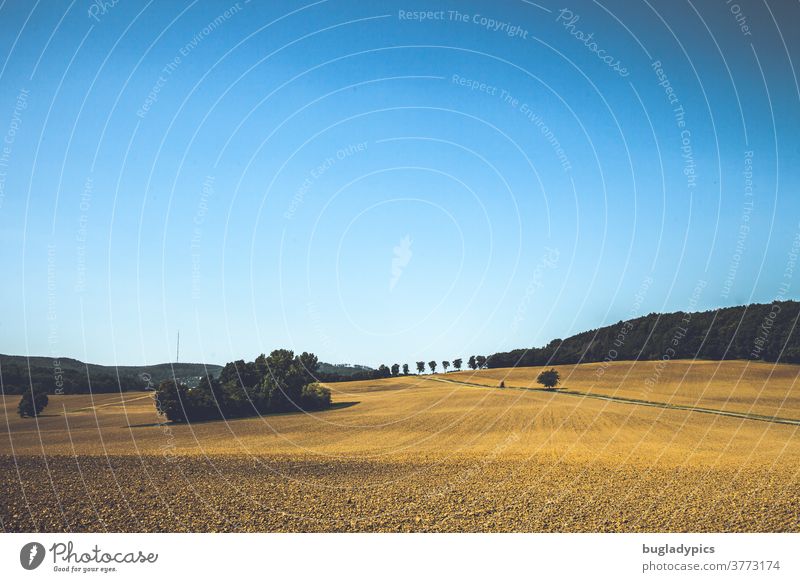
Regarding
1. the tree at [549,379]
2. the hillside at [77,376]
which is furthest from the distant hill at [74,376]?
the tree at [549,379]

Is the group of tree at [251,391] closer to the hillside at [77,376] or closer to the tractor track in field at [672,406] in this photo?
the hillside at [77,376]

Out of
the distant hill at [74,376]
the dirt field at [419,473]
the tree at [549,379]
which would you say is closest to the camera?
the dirt field at [419,473]

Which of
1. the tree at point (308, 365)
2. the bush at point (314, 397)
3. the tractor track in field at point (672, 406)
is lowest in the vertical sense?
the tractor track in field at point (672, 406)

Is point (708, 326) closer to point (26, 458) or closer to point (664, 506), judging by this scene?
point (664, 506)

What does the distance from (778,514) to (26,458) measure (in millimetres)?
23276

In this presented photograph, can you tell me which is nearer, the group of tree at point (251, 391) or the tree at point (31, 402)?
the tree at point (31, 402)

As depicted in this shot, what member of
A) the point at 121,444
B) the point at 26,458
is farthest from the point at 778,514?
the point at 121,444

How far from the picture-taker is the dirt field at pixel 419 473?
41.1 feet

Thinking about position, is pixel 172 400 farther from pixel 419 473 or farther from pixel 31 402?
pixel 419 473

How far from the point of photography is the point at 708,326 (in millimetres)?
59156

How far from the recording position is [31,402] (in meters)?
44.3

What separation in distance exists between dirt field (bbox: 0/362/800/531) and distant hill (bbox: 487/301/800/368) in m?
9.68

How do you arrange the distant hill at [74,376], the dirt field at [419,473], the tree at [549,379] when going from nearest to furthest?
1. the dirt field at [419,473]
2. the distant hill at [74,376]
3. the tree at [549,379]

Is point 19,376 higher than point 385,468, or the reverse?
point 19,376
